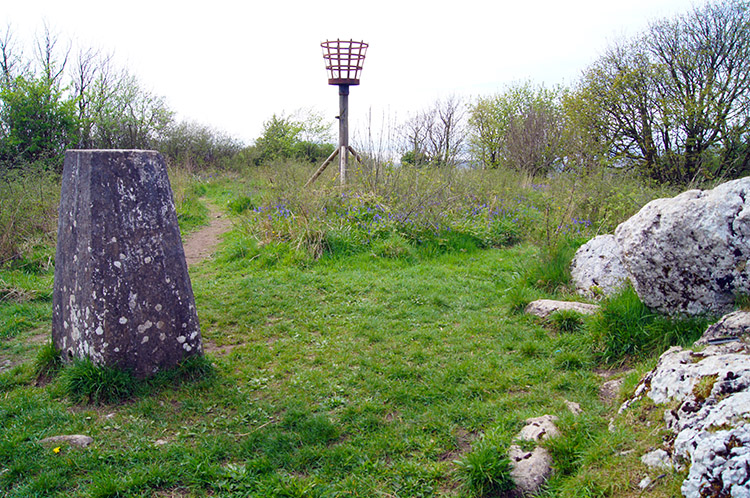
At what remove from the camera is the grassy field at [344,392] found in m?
2.77

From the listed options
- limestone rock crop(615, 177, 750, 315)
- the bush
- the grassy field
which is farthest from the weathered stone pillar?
the bush

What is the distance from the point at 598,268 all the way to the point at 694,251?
73.7 inches

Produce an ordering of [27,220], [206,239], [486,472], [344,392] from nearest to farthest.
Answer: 1. [486,472]
2. [344,392]
3. [27,220]
4. [206,239]

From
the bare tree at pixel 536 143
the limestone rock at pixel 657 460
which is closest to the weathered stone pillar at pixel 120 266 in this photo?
the limestone rock at pixel 657 460

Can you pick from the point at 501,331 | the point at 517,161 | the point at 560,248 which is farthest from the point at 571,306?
the point at 517,161

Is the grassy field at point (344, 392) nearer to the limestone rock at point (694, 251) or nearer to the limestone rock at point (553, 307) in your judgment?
the limestone rock at point (553, 307)

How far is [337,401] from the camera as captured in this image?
12.2 feet

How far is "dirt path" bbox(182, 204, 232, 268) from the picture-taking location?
8.82 meters

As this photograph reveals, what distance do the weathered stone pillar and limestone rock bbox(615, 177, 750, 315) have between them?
12.7 feet

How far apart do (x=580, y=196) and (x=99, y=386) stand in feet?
29.4

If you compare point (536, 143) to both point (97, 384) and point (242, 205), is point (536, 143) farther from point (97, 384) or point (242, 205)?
point (97, 384)

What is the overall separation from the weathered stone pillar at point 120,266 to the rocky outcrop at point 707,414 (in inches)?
136

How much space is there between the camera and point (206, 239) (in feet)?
33.6

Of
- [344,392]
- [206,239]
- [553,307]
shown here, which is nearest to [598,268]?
[553,307]
